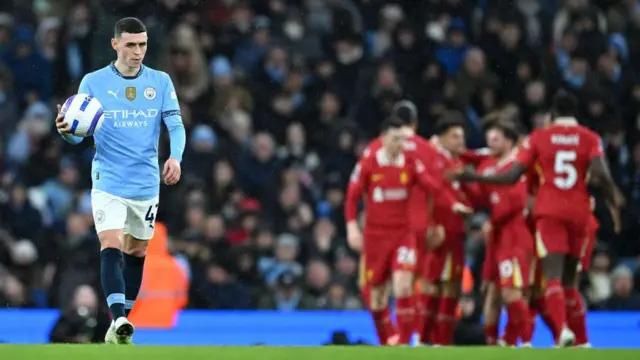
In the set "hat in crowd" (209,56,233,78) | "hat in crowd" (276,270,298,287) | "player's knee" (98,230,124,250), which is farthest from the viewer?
"hat in crowd" (209,56,233,78)

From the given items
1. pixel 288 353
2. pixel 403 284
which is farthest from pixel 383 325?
pixel 288 353

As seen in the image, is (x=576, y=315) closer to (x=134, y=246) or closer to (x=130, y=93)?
(x=134, y=246)

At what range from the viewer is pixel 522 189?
1234cm

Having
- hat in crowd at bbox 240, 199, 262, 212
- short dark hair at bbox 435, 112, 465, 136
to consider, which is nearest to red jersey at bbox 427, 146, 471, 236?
short dark hair at bbox 435, 112, 465, 136

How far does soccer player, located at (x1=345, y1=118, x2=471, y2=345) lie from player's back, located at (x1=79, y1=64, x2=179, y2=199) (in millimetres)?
3229

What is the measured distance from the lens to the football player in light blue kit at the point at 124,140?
9.16 metres

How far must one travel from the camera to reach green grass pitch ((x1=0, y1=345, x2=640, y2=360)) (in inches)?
304

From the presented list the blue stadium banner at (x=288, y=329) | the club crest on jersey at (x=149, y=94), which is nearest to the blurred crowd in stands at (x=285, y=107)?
the blue stadium banner at (x=288, y=329)

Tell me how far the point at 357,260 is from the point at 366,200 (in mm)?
2790

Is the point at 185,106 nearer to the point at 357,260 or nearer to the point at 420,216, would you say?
the point at 357,260

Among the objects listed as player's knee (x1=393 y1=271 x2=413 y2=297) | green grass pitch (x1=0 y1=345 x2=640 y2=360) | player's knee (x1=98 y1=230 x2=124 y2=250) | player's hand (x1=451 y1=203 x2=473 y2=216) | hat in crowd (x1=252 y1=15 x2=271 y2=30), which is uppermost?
hat in crowd (x1=252 y1=15 x2=271 y2=30)

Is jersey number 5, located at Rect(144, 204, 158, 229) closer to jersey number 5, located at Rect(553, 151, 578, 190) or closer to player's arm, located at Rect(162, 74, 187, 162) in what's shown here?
player's arm, located at Rect(162, 74, 187, 162)

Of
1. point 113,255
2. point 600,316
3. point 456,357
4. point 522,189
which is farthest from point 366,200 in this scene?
point 456,357

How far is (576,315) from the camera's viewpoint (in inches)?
459
